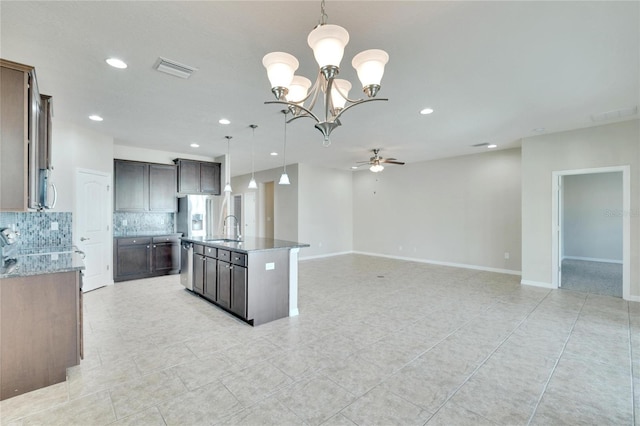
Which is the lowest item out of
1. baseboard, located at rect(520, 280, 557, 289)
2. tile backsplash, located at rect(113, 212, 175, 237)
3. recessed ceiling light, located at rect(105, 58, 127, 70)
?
baseboard, located at rect(520, 280, 557, 289)

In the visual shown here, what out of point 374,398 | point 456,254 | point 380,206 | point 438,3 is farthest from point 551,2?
point 380,206

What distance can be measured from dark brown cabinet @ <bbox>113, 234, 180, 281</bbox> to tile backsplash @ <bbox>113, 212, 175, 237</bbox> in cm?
36

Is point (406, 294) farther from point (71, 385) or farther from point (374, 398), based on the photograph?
point (71, 385)

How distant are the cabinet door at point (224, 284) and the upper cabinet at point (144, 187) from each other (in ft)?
10.7

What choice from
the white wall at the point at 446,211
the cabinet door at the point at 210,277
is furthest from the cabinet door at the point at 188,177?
the white wall at the point at 446,211

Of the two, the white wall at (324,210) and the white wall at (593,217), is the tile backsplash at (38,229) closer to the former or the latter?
the white wall at (324,210)

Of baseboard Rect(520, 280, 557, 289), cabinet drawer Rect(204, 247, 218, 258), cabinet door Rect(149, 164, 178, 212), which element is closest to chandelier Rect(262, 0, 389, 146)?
cabinet drawer Rect(204, 247, 218, 258)

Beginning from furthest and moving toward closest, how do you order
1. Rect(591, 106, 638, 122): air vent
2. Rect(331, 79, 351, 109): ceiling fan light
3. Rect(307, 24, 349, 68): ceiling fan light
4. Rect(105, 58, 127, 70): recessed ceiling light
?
1. Rect(591, 106, 638, 122): air vent
2. Rect(105, 58, 127, 70): recessed ceiling light
3. Rect(331, 79, 351, 109): ceiling fan light
4. Rect(307, 24, 349, 68): ceiling fan light

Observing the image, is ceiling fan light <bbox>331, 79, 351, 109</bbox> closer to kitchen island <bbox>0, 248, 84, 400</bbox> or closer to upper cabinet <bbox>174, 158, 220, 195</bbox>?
kitchen island <bbox>0, 248, 84, 400</bbox>

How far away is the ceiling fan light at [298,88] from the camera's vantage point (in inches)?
91.9

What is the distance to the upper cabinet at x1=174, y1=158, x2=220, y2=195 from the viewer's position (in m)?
6.53

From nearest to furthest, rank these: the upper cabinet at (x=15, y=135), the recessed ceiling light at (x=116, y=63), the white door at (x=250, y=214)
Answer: the upper cabinet at (x=15, y=135) < the recessed ceiling light at (x=116, y=63) < the white door at (x=250, y=214)

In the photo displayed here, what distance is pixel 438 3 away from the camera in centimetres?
195

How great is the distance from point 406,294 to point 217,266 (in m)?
3.06
